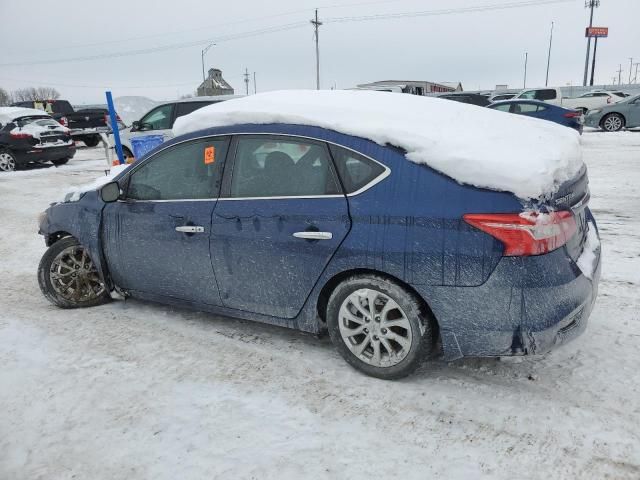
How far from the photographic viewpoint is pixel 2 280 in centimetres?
509

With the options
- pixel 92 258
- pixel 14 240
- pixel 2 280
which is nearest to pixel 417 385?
pixel 92 258

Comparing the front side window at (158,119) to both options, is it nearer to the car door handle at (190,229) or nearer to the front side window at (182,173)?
the front side window at (182,173)

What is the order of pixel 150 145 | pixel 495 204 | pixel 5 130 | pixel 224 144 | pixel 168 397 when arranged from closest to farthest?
pixel 495 204 → pixel 168 397 → pixel 224 144 → pixel 150 145 → pixel 5 130

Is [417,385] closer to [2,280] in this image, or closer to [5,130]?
[2,280]

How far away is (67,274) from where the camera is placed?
13.8ft

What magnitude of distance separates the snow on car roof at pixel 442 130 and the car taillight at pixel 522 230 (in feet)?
0.40

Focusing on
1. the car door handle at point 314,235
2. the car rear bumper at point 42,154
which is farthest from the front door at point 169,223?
the car rear bumper at point 42,154

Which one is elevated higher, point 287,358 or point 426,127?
point 426,127

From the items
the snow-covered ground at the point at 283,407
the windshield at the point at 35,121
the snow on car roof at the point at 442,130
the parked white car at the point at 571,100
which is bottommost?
the snow-covered ground at the point at 283,407

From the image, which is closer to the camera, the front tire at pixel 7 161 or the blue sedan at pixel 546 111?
the front tire at pixel 7 161

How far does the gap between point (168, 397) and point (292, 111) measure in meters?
1.86

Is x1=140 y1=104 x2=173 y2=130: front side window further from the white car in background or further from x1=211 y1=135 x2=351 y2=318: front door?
x1=211 y1=135 x2=351 y2=318: front door

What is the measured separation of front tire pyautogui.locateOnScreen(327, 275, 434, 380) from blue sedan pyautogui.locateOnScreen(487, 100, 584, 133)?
1375 centimetres

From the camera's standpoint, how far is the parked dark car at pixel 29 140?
1401 cm
